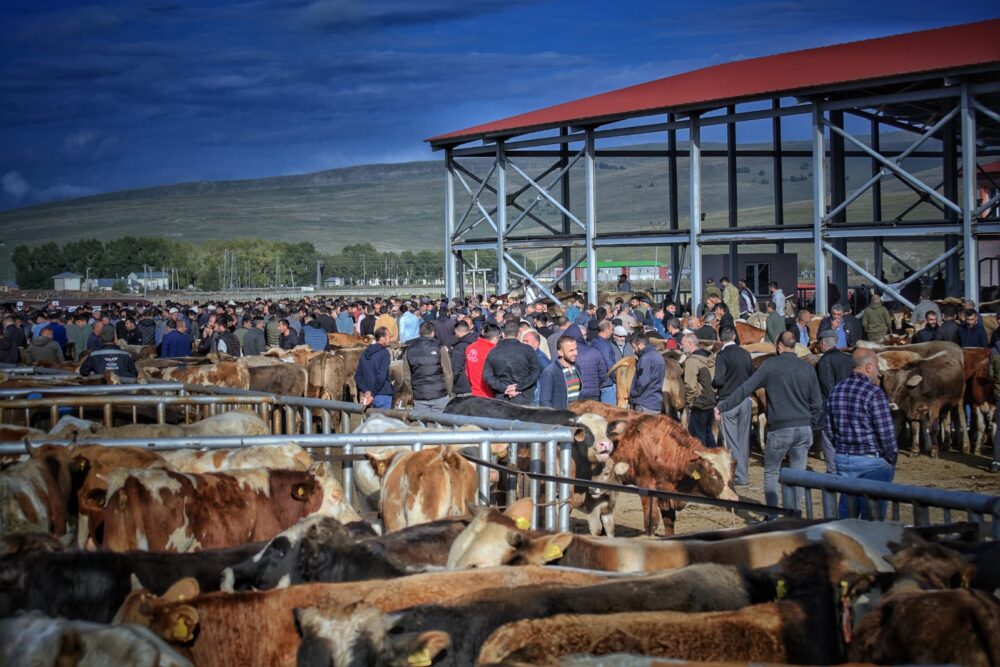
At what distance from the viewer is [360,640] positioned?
4.66 metres

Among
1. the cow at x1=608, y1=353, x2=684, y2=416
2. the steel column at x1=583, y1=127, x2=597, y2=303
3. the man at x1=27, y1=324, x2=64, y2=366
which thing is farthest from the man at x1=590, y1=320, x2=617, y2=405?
the steel column at x1=583, y1=127, x2=597, y2=303

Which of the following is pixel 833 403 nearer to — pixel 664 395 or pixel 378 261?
pixel 664 395

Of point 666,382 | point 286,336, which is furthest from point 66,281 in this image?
point 666,382

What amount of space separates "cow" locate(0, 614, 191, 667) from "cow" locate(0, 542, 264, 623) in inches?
45.9

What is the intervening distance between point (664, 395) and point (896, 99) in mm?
10944

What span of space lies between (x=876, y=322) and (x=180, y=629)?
61.6 feet

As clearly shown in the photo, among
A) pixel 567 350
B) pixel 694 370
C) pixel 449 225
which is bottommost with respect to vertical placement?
pixel 694 370

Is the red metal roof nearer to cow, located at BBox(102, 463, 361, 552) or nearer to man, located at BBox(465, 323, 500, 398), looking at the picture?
man, located at BBox(465, 323, 500, 398)

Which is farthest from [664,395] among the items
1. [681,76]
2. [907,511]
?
[681,76]

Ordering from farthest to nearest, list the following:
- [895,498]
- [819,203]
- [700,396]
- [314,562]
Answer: [819,203]
[700,396]
[895,498]
[314,562]

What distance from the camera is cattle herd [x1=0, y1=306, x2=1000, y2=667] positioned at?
15.2 ft

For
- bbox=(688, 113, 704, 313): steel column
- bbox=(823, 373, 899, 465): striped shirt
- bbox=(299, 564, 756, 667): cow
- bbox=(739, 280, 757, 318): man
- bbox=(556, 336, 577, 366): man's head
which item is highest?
bbox=(688, 113, 704, 313): steel column

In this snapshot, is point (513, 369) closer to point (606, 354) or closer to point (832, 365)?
point (606, 354)

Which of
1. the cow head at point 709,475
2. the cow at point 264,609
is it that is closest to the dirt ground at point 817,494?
the cow head at point 709,475
